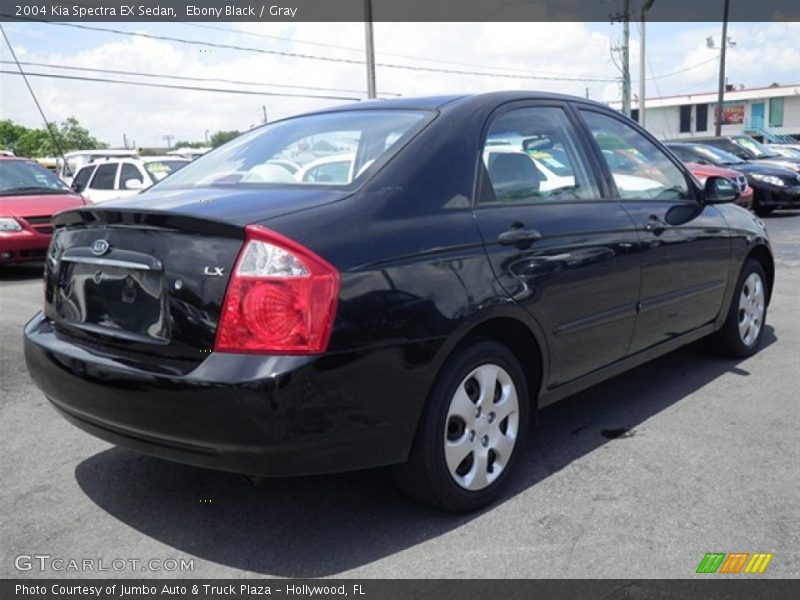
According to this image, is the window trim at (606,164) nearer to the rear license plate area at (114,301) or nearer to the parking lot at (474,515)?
the parking lot at (474,515)

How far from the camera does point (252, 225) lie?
8.75 feet

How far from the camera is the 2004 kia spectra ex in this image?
263 centimetres

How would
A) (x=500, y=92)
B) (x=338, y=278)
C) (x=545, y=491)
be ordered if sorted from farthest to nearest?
(x=500, y=92), (x=545, y=491), (x=338, y=278)

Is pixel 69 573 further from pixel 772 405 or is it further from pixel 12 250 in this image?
pixel 12 250

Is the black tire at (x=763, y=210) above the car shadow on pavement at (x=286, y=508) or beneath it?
beneath

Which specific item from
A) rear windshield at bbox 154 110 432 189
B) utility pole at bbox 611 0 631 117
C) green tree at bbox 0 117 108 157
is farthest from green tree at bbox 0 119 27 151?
rear windshield at bbox 154 110 432 189

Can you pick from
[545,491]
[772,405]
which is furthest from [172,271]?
[772,405]

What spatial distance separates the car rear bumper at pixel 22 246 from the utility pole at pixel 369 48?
13.4 m

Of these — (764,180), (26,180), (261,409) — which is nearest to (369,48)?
(764,180)

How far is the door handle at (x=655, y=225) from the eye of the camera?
423 cm

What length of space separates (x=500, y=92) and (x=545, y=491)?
185 centimetres

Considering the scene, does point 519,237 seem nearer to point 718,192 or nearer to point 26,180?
point 718,192

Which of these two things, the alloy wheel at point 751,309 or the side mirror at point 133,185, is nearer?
the alloy wheel at point 751,309

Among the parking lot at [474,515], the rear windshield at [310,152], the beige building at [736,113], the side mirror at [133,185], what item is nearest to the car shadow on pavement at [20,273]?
the side mirror at [133,185]
